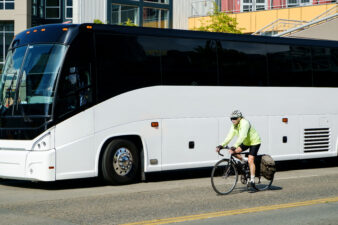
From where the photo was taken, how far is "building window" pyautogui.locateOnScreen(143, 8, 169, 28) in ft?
153

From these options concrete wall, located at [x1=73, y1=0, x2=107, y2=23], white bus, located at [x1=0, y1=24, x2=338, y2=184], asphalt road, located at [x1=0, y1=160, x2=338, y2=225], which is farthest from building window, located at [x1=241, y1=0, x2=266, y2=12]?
asphalt road, located at [x1=0, y1=160, x2=338, y2=225]

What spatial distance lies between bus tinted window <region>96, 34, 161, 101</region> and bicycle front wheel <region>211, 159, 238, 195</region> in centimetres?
303

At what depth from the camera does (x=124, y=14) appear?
45562 millimetres

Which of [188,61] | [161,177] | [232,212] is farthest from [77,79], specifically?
[232,212]

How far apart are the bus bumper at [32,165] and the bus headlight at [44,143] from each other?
9 centimetres

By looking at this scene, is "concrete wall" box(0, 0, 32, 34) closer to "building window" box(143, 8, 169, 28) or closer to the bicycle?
"building window" box(143, 8, 169, 28)

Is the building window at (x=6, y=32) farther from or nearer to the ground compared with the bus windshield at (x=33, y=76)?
farther from the ground

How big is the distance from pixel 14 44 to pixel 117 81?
8.00 feet

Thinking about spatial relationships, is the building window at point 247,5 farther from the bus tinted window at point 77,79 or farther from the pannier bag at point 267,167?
the pannier bag at point 267,167

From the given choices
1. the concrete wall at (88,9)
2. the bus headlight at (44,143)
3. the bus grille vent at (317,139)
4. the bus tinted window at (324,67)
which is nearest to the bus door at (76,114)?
the bus headlight at (44,143)

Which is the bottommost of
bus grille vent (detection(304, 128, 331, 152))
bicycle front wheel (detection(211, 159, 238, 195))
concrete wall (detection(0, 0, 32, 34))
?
bicycle front wheel (detection(211, 159, 238, 195))

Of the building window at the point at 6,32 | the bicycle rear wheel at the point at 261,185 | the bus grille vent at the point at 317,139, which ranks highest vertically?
the building window at the point at 6,32

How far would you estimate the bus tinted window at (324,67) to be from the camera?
17.0 metres

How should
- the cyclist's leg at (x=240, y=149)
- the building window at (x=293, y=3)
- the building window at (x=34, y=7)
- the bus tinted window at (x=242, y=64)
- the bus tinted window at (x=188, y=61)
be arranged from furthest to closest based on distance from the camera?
the building window at (x=34, y=7) < the building window at (x=293, y=3) < the bus tinted window at (x=242, y=64) < the bus tinted window at (x=188, y=61) < the cyclist's leg at (x=240, y=149)
